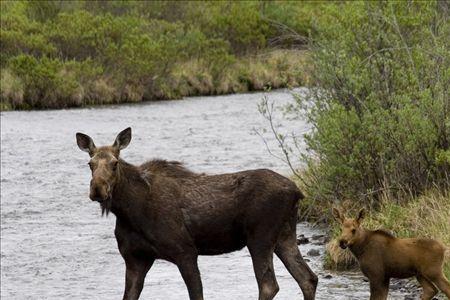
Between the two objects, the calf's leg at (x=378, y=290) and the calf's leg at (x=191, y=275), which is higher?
the calf's leg at (x=191, y=275)

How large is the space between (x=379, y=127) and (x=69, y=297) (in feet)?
14.7

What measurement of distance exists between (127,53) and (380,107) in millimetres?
26851

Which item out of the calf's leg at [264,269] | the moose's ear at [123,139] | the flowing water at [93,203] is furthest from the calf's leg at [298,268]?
the moose's ear at [123,139]

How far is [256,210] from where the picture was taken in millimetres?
9812

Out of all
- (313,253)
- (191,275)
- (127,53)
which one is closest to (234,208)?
(191,275)

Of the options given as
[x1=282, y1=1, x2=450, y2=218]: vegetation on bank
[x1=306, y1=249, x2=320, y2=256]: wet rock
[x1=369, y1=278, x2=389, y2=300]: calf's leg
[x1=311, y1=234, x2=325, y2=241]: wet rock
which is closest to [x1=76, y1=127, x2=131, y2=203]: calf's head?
[x1=369, y1=278, x2=389, y2=300]: calf's leg

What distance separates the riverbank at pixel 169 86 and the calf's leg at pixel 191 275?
23.9 m

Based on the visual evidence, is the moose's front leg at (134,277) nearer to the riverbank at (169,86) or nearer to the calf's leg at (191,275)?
the calf's leg at (191,275)

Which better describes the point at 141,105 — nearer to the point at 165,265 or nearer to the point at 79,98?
the point at 79,98

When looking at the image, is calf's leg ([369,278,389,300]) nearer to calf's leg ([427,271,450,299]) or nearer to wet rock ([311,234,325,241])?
calf's leg ([427,271,450,299])

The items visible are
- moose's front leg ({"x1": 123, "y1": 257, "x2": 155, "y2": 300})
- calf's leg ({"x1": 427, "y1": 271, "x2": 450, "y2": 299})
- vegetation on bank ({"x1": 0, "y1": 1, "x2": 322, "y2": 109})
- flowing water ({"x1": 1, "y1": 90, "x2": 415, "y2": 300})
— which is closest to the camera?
calf's leg ({"x1": 427, "y1": 271, "x2": 450, "y2": 299})

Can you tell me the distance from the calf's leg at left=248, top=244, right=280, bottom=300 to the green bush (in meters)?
3.64

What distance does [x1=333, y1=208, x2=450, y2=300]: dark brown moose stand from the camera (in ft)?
31.5

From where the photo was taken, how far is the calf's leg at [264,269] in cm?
975
